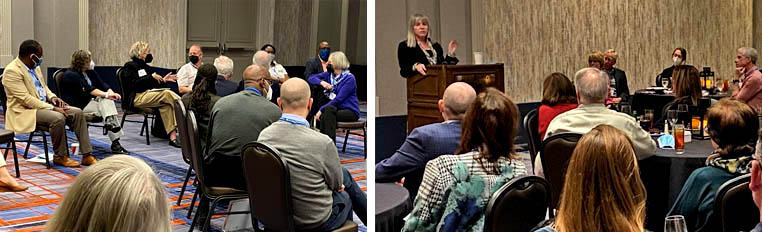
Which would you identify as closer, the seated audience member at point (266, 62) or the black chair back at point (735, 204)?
the black chair back at point (735, 204)

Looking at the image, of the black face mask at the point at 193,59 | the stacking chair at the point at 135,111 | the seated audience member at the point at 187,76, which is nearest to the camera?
the stacking chair at the point at 135,111

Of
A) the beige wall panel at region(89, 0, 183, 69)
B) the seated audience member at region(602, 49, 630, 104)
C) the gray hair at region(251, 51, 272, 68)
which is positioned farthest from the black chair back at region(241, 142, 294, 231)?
the seated audience member at region(602, 49, 630, 104)

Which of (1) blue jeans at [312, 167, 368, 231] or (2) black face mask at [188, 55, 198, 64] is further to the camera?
(2) black face mask at [188, 55, 198, 64]

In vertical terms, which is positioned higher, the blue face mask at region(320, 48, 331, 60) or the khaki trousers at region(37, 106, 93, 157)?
the blue face mask at region(320, 48, 331, 60)

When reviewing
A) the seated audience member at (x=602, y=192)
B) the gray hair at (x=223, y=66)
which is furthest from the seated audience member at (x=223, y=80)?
the seated audience member at (x=602, y=192)

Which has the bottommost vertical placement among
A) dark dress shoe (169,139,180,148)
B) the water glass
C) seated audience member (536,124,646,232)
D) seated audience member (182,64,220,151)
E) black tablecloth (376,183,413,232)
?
dark dress shoe (169,139,180,148)

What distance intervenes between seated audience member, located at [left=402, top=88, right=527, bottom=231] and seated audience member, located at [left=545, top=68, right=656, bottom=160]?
1.09 meters

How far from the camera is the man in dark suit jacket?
7.21 metres

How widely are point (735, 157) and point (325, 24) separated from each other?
16.5 feet

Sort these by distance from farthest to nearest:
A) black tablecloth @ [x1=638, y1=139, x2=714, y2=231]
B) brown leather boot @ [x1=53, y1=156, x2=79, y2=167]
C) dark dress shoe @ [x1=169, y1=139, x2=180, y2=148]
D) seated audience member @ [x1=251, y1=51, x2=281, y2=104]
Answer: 1. dark dress shoe @ [x1=169, y1=139, x2=180, y2=148]
2. seated audience member @ [x1=251, y1=51, x2=281, y2=104]
3. brown leather boot @ [x1=53, y1=156, x2=79, y2=167]
4. black tablecloth @ [x1=638, y1=139, x2=714, y2=231]

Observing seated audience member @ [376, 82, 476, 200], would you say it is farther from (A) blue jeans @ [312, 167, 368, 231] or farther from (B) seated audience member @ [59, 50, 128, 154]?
(B) seated audience member @ [59, 50, 128, 154]

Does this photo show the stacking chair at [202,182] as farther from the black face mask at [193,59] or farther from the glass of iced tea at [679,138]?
the black face mask at [193,59]

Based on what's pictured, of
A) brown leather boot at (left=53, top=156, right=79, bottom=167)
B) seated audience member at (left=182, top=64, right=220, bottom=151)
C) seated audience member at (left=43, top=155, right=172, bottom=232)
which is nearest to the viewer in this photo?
seated audience member at (left=43, top=155, right=172, bottom=232)

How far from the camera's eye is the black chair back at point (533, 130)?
4.45 m
